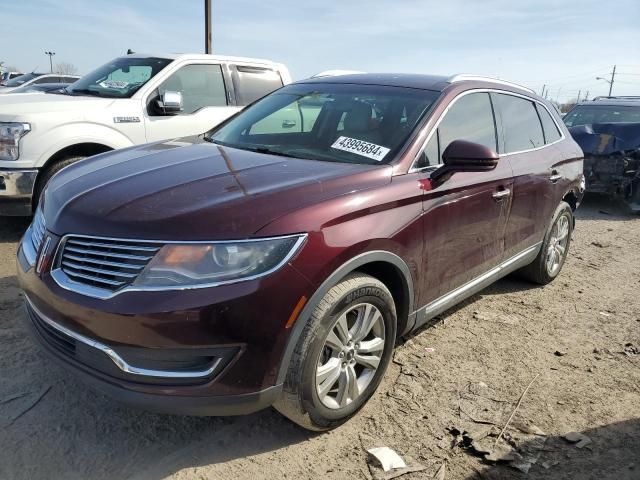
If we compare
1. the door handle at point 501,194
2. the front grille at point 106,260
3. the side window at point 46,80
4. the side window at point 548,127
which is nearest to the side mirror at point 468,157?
the door handle at point 501,194

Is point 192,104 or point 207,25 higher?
point 207,25

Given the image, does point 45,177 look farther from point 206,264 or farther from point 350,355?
point 350,355

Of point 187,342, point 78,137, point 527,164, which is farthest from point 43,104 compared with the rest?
point 527,164

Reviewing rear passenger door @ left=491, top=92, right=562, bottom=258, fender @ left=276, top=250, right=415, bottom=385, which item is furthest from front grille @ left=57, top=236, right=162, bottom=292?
rear passenger door @ left=491, top=92, right=562, bottom=258

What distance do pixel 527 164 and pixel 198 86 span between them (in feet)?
12.9

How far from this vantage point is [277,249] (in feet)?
7.26

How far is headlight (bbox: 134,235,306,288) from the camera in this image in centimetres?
212

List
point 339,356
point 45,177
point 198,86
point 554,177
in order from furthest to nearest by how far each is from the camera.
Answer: point 198,86, point 45,177, point 554,177, point 339,356

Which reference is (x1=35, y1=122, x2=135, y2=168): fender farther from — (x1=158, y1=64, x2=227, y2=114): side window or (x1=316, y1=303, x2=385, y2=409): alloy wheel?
(x1=316, y1=303, x2=385, y2=409): alloy wheel

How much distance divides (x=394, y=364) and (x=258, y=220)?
164 cm

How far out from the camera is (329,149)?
3.20 meters

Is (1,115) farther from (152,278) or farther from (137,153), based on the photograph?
(152,278)

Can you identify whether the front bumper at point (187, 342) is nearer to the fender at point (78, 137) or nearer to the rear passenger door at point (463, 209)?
the rear passenger door at point (463, 209)

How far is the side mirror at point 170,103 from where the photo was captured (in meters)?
5.48
